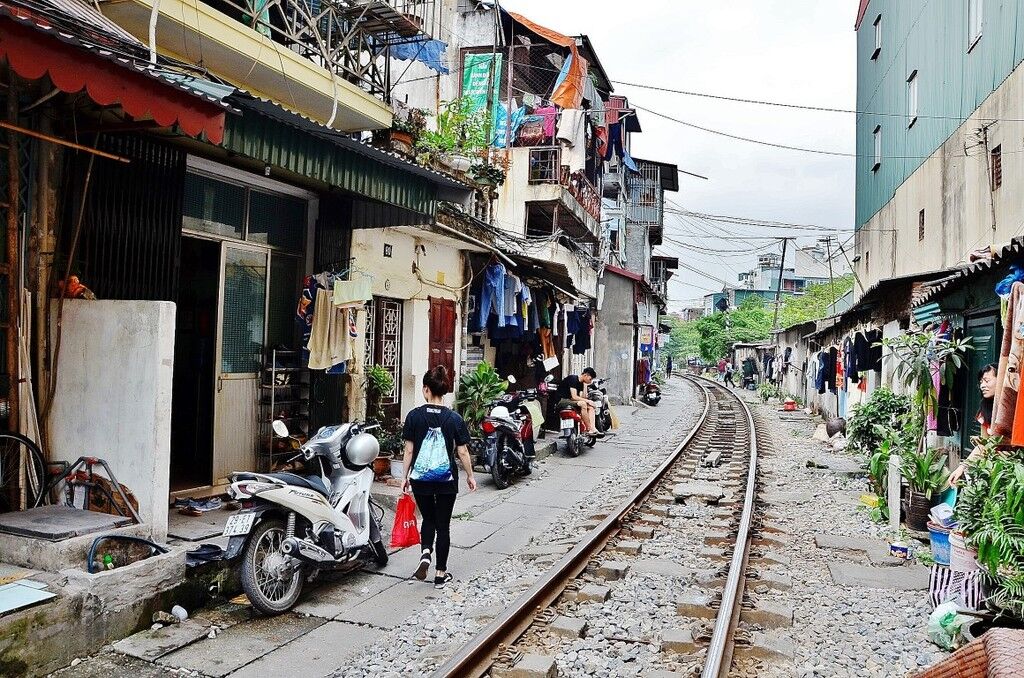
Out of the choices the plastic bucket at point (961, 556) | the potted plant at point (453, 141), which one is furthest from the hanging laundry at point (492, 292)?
the plastic bucket at point (961, 556)

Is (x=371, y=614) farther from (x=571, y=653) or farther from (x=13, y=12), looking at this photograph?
(x=13, y=12)

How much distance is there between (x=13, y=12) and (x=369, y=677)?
4215 mm

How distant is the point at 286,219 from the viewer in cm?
831

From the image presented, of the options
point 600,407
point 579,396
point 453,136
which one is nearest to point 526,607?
point 579,396

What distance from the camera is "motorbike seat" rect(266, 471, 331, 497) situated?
5.43 metres

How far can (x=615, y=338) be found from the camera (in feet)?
90.6

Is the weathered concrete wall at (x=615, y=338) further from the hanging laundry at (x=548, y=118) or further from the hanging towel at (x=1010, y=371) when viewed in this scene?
the hanging towel at (x=1010, y=371)

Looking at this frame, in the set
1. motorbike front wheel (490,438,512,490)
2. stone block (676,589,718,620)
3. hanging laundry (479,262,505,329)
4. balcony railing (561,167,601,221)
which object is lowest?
stone block (676,589,718,620)

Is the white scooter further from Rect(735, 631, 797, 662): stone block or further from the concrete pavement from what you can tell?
Rect(735, 631, 797, 662): stone block

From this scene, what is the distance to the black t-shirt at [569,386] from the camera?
14195mm

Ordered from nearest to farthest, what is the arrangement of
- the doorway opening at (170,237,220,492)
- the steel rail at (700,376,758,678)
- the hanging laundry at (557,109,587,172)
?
the steel rail at (700,376,758,678), the doorway opening at (170,237,220,492), the hanging laundry at (557,109,587,172)

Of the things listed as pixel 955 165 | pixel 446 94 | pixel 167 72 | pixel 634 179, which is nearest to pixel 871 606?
pixel 167 72

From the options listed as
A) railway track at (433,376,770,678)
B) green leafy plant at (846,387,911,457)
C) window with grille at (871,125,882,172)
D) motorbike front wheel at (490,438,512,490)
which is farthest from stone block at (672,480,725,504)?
window with grille at (871,125,882,172)

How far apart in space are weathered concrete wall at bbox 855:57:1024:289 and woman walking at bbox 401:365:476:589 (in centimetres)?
977
